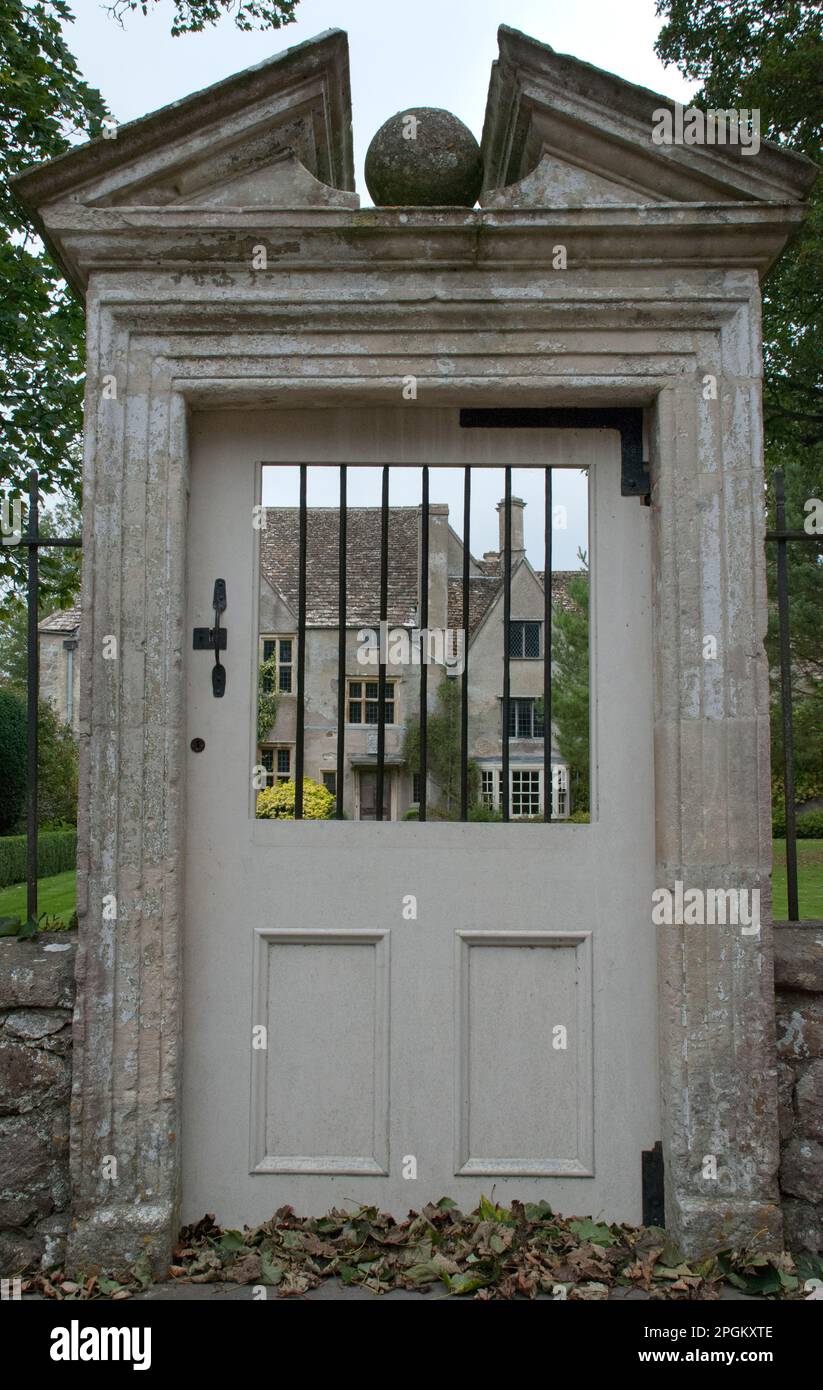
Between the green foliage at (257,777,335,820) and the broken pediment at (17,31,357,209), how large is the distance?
169 cm

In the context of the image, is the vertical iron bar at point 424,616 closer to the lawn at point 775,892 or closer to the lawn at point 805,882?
the lawn at point 805,882

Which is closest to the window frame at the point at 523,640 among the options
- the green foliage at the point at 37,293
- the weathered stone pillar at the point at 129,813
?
the weathered stone pillar at the point at 129,813

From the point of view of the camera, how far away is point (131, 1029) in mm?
2945

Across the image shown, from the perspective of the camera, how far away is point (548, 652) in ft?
10.6

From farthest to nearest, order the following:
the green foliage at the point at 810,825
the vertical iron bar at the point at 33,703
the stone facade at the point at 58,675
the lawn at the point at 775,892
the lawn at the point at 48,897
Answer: the stone facade at the point at 58,675, the green foliage at the point at 810,825, the lawn at the point at 48,897, the lawn at the point at 775,892, the vertical iron bar at the point at 33,703

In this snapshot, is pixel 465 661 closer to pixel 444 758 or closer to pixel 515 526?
pixel 444 758

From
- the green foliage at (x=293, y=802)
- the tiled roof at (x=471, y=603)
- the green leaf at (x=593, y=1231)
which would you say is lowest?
the green leaf at (x=593, y=1231)

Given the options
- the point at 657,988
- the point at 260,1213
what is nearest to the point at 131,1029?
the point at 260,1213

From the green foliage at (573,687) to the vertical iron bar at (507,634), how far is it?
0.50ft

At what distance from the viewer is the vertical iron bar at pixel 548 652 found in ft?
10.4

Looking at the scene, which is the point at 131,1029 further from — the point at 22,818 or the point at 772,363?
the point at 22,818

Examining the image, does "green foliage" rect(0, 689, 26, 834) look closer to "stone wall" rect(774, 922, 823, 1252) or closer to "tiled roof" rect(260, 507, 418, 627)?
"tiled roof" rect(260, 507, 418, 627)

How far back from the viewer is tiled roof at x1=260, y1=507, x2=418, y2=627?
10.7 ft

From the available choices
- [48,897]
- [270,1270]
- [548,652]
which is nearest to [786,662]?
[548,652]
